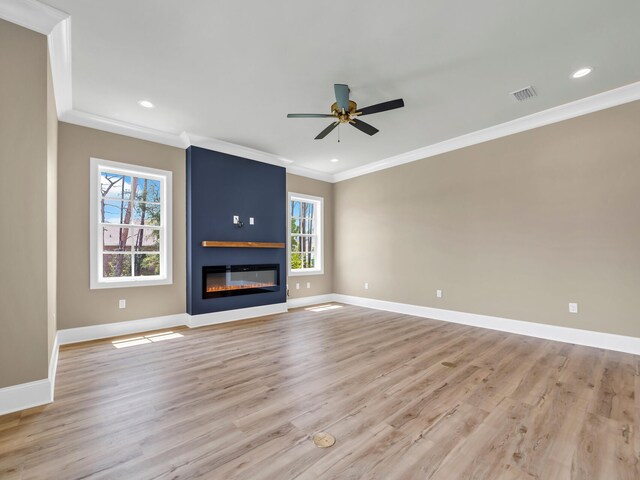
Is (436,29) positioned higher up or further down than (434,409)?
higher up

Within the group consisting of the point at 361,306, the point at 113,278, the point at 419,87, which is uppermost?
the point at 419,87

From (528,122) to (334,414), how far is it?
4.53 metres

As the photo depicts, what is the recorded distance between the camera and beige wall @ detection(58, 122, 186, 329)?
12.3 feet

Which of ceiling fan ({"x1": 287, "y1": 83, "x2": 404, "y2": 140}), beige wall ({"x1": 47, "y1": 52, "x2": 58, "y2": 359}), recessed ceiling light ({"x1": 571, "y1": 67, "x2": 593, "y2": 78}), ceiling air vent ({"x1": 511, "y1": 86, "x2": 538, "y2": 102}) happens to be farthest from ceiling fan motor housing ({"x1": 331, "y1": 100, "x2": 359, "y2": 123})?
beige wall ({"x1": 47, "y1": 52, "x2": 58, "y2": 359})

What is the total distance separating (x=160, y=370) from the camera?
2887mm

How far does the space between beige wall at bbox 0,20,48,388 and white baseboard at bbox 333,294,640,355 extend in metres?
5.02

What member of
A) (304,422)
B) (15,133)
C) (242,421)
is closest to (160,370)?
(242,421)

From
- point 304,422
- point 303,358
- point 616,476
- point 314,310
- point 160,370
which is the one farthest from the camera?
point 314,310

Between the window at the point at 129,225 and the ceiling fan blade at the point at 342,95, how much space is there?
10.2ft

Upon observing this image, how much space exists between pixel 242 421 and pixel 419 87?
3.65 meters

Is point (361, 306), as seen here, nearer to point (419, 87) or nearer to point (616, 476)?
point (419, 87)

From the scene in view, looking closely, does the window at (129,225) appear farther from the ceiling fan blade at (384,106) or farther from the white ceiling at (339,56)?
the ceiling fan blade at (384,106)

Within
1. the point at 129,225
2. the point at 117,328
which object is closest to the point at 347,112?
the point at 129,225

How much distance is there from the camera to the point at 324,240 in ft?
22.7
